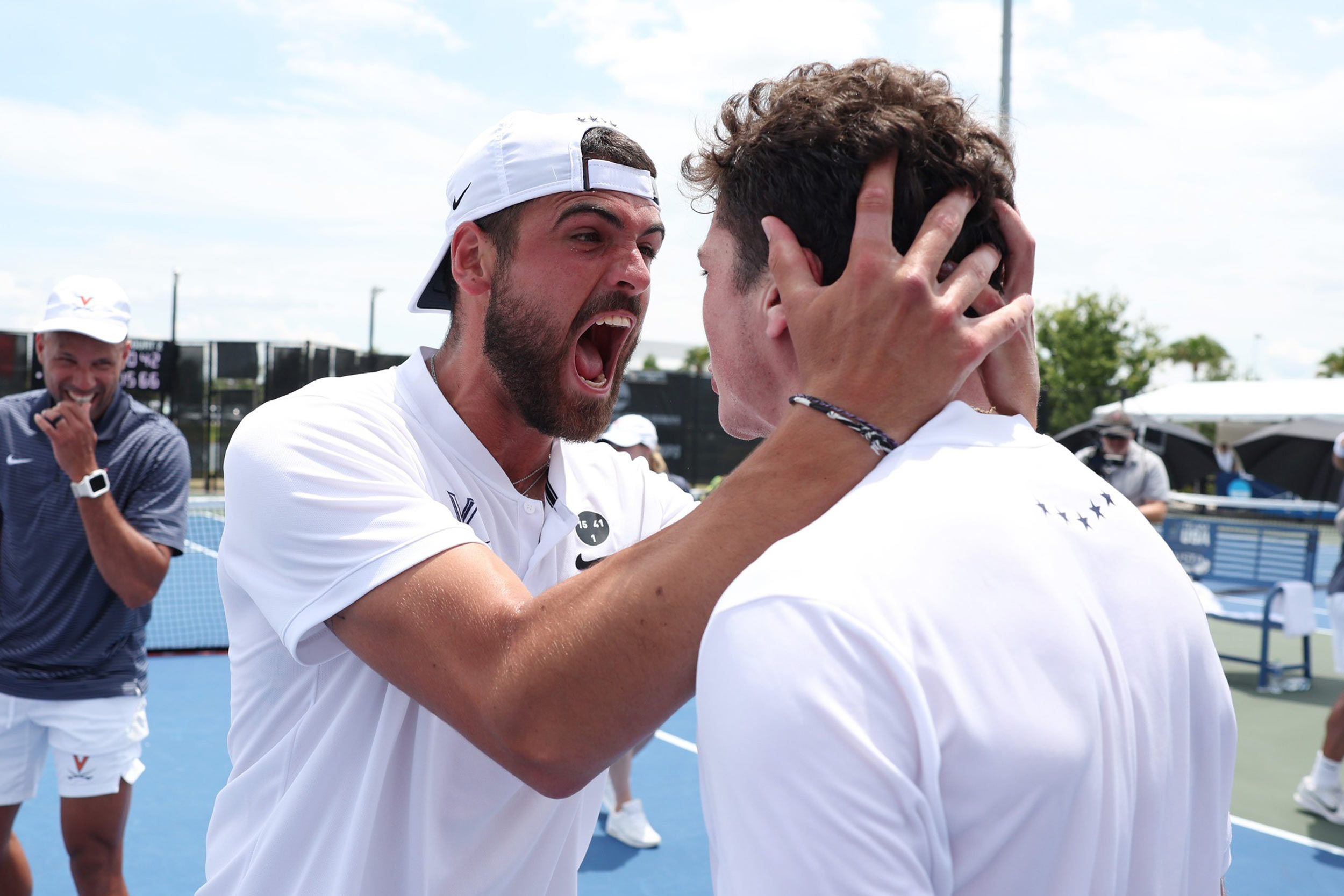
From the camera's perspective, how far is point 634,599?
1334 millimetres

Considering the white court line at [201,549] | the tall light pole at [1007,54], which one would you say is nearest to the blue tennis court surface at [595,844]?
the tall light pole at [1007,54]

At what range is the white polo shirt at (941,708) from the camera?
968 mm

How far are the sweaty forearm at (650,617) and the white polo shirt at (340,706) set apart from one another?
0.97 feet

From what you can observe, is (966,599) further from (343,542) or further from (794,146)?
(343,542)

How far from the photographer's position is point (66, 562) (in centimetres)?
422

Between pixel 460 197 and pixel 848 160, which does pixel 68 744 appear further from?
pixel 848 160

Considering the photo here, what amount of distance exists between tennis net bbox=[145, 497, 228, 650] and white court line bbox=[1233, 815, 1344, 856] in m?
7.55

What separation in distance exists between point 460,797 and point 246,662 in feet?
1.49

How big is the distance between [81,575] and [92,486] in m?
0.45

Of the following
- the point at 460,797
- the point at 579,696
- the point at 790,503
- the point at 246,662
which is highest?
the point at 790,503

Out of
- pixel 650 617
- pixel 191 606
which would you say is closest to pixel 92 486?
pixel 650 617

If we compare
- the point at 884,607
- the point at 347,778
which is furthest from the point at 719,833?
the point at 347,778

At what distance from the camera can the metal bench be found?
31.1 ft

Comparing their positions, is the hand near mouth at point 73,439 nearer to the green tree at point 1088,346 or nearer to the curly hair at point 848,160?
the curly hair at point 848,160
